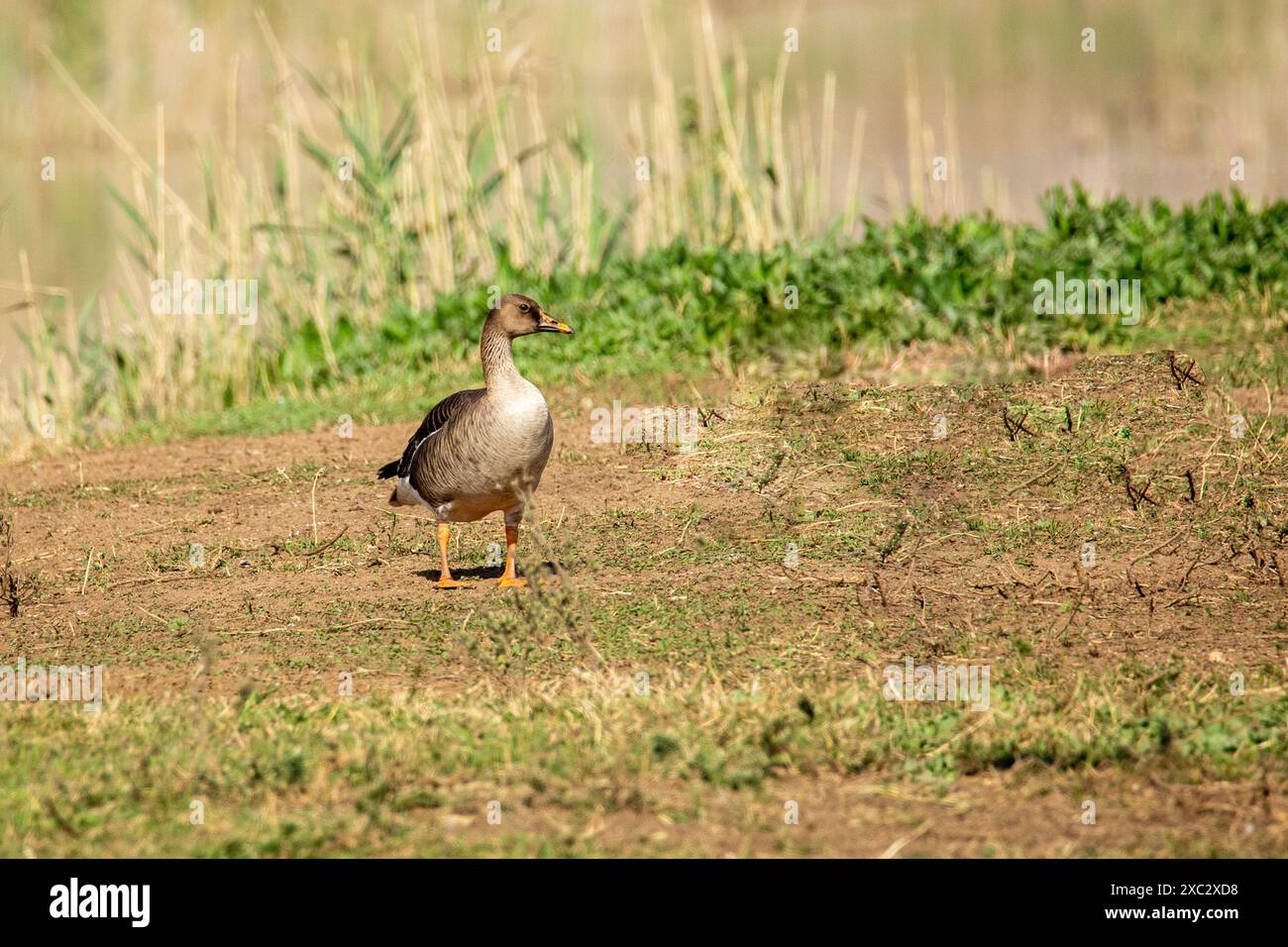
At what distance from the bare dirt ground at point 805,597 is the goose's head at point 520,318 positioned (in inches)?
36.7

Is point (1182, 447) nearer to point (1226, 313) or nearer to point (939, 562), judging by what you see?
point (939, 562)

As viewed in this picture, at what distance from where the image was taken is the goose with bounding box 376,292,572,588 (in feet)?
21.1

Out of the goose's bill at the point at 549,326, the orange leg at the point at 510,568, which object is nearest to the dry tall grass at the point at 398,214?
the goose's bill at the point at 549,326

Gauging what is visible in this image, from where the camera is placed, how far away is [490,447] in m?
6.41

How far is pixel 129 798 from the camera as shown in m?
4.53

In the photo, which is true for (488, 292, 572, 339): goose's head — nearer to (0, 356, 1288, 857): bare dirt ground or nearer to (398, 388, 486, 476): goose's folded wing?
(398, 388, 486, 476): goose's folded wing

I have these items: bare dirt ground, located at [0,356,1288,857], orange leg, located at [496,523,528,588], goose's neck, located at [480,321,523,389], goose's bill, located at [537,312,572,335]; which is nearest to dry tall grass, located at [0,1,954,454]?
bare dirt ground, located at [0,356,1288,857]

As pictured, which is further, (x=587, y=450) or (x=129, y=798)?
(x=587, y=450)

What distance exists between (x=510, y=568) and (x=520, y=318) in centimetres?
121

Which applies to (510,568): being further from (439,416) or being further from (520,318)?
(520,318)

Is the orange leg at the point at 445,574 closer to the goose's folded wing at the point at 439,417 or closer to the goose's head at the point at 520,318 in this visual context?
the goose's folded wing at the point at 439,417
